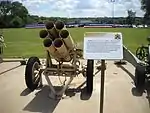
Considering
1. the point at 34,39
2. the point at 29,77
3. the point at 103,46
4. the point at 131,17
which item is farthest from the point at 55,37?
the point at 34,39

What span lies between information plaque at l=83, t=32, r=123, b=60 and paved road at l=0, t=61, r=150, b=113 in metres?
1.16

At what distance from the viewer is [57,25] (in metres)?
5.54

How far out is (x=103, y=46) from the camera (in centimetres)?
394

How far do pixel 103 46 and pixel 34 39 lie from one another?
446 centimetres

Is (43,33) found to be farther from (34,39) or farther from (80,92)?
(34,39)

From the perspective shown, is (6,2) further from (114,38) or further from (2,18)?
(114,38)

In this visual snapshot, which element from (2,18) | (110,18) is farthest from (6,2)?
(110,18)

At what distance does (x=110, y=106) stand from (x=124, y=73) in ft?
8.80

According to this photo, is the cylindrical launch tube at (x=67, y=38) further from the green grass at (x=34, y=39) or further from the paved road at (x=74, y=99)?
the paved road at (x=74, y=99)

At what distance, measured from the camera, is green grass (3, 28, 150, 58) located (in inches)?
247

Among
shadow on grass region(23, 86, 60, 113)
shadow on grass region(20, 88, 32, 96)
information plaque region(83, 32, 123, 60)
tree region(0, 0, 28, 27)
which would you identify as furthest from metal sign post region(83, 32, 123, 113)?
tree region(0, 0, 28, 27)

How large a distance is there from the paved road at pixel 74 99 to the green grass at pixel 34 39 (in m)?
0.90

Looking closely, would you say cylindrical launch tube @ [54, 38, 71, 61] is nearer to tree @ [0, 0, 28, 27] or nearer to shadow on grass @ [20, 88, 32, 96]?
shadow on grass @ [20, 88, 32, 96]

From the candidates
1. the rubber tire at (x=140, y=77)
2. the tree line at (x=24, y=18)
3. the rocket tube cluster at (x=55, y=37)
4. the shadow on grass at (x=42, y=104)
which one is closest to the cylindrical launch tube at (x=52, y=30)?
the rocket tube cluster at (x=55, y=37)
